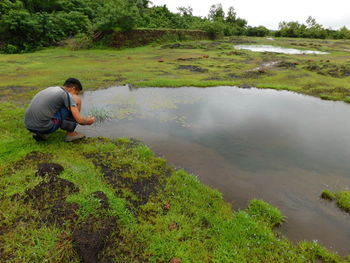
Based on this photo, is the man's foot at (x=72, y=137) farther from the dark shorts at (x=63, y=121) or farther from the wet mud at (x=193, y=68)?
the wet mud at (x=193, y=68)

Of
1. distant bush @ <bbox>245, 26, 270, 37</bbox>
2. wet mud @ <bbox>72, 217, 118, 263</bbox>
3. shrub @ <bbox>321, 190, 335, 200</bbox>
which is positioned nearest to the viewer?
wet mud @ <bbox>72, 217, 118, 263</bbox>

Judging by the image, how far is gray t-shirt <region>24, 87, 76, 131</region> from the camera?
591 cm

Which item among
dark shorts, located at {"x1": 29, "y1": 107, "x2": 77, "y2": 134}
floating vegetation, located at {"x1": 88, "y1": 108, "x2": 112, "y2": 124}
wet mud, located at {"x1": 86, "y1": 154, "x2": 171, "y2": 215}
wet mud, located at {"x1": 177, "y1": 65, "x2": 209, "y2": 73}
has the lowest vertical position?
wet mud, located at {"x1": 86, "y1": 154, "x2": 171, "y2": 215}

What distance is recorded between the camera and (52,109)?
600 cm

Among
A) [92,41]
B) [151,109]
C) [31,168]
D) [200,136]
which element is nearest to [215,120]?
[200,136]

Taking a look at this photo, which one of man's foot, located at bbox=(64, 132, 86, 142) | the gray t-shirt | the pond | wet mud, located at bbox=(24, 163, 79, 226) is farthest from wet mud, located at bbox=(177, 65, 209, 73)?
wet mud, located at bbox=(24, 163, 79, 226)

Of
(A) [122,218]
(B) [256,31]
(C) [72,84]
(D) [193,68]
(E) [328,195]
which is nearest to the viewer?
(A) [122,218]

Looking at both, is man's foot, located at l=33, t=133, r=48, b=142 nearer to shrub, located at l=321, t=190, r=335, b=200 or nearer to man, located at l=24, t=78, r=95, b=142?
man, located at l=24, t=78, r=95, b=142

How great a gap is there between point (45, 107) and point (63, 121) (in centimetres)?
63

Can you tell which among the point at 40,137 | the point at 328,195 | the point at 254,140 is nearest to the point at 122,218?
the point at 40,137

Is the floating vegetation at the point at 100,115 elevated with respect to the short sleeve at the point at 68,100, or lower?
lower

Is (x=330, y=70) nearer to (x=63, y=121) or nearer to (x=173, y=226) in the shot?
(x=173, y=226)

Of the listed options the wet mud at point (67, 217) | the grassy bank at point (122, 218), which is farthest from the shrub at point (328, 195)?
the wet mud at point (67, 217)

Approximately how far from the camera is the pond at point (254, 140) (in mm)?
4984
